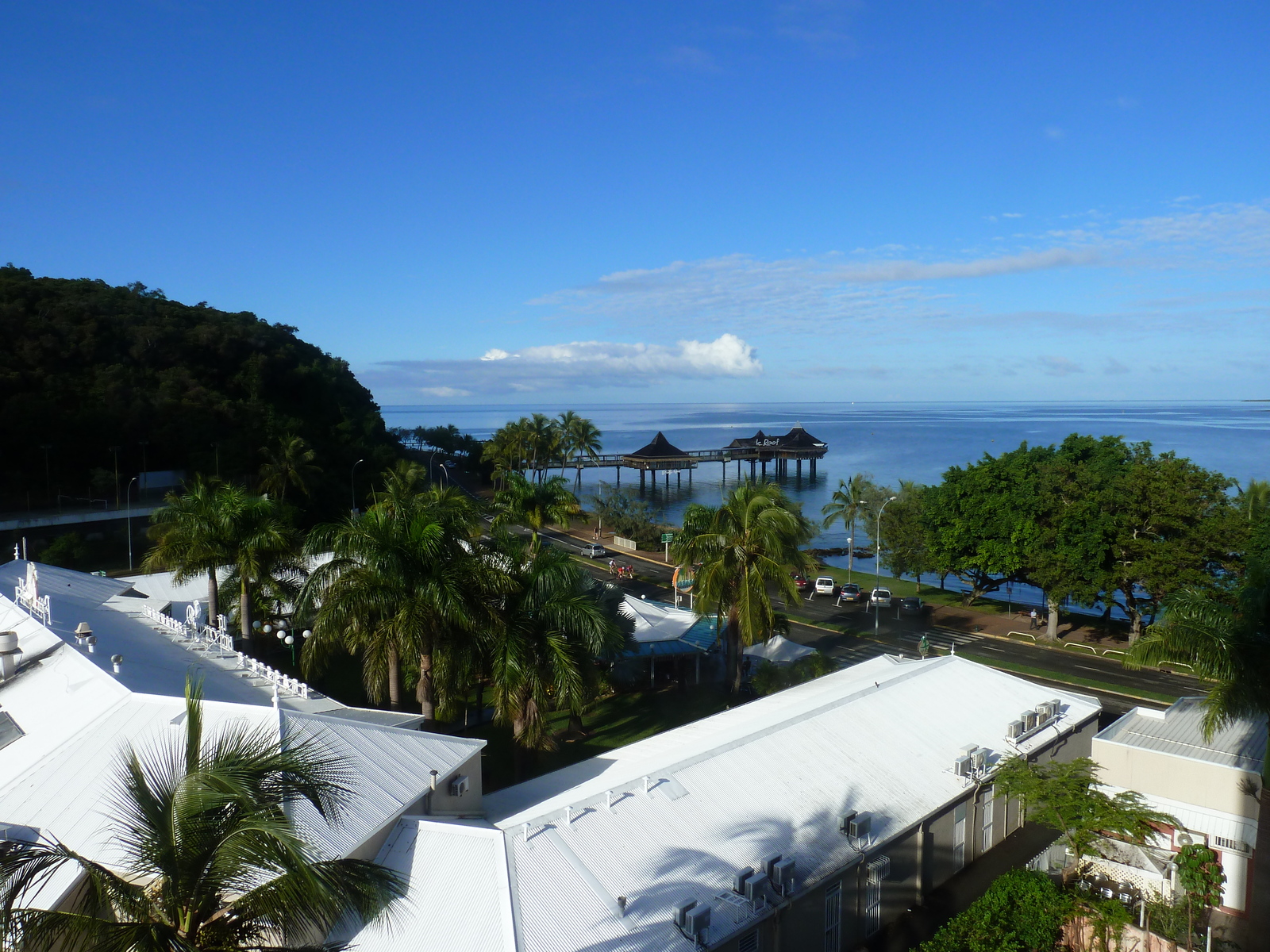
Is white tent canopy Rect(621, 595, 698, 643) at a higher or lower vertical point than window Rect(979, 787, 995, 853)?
higher

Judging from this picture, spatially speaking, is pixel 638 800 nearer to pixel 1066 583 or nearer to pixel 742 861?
pixel 742 861

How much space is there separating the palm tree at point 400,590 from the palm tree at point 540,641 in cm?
80

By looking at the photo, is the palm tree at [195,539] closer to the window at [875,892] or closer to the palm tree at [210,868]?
the palm tree at [210,868]

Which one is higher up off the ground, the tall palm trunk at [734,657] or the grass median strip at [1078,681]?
the tall palm trunk at [734,657]

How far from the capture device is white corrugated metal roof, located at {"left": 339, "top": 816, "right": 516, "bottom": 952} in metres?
12.4

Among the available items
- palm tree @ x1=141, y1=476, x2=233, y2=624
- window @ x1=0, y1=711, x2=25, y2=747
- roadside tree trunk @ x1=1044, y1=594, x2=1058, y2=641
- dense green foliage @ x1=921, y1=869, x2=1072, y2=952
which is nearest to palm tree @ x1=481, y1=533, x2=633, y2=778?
window @ x1=0, y1=711, x2=25, y2=747

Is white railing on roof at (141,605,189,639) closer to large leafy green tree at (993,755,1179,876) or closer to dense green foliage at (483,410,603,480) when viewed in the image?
large leafy green tree at (993,755,1179,876)

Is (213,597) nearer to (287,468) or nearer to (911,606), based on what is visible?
(911,606)

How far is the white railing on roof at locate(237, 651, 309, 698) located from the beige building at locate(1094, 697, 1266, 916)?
61.0 ft

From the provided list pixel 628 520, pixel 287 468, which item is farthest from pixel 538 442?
pixel 287 468

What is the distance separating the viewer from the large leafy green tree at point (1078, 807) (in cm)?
1662

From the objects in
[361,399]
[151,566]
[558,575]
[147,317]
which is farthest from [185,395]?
[558,575]

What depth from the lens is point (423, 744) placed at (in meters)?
16.6

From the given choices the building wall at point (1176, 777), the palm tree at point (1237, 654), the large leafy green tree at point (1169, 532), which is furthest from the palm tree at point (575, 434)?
the palm tree at point (1237, 654)
